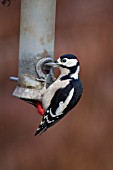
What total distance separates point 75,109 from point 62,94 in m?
1.90


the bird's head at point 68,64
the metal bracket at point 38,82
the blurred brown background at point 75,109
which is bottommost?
the blurred brown background at point 75,109

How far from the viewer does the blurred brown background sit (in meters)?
5.05

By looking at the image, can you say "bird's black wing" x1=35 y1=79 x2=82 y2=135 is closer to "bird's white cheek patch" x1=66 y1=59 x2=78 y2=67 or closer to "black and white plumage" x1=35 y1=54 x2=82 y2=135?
"black and white plumage" x1=35 y1=54 x2=82 y2=135

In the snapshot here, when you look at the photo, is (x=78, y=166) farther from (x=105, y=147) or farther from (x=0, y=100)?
(x=0, y=100)

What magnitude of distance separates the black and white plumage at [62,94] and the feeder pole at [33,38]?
12cm

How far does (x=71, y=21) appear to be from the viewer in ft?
16.7

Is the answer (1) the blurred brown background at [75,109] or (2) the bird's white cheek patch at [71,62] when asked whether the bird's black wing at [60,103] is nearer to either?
(2) the bird's white cheek patch at [71,62]

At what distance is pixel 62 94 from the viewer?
3.36 m

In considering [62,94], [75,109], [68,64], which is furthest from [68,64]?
[75,109]

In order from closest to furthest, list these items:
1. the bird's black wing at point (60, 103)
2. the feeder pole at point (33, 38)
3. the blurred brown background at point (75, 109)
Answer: the bird's black wing at point (60, 103), the feeder pole at point (33, 38), the blurred brown background at point (75, 109)

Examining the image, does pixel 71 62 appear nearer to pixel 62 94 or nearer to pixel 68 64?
pixel 68 64

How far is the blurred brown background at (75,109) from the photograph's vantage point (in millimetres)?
5051

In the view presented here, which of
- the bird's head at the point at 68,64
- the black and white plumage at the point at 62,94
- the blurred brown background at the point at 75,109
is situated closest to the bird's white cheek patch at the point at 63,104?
the black and white plumage at the point at 62,94

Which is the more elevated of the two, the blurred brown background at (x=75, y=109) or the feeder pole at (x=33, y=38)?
the feeder pole at (x=33, y=38)
